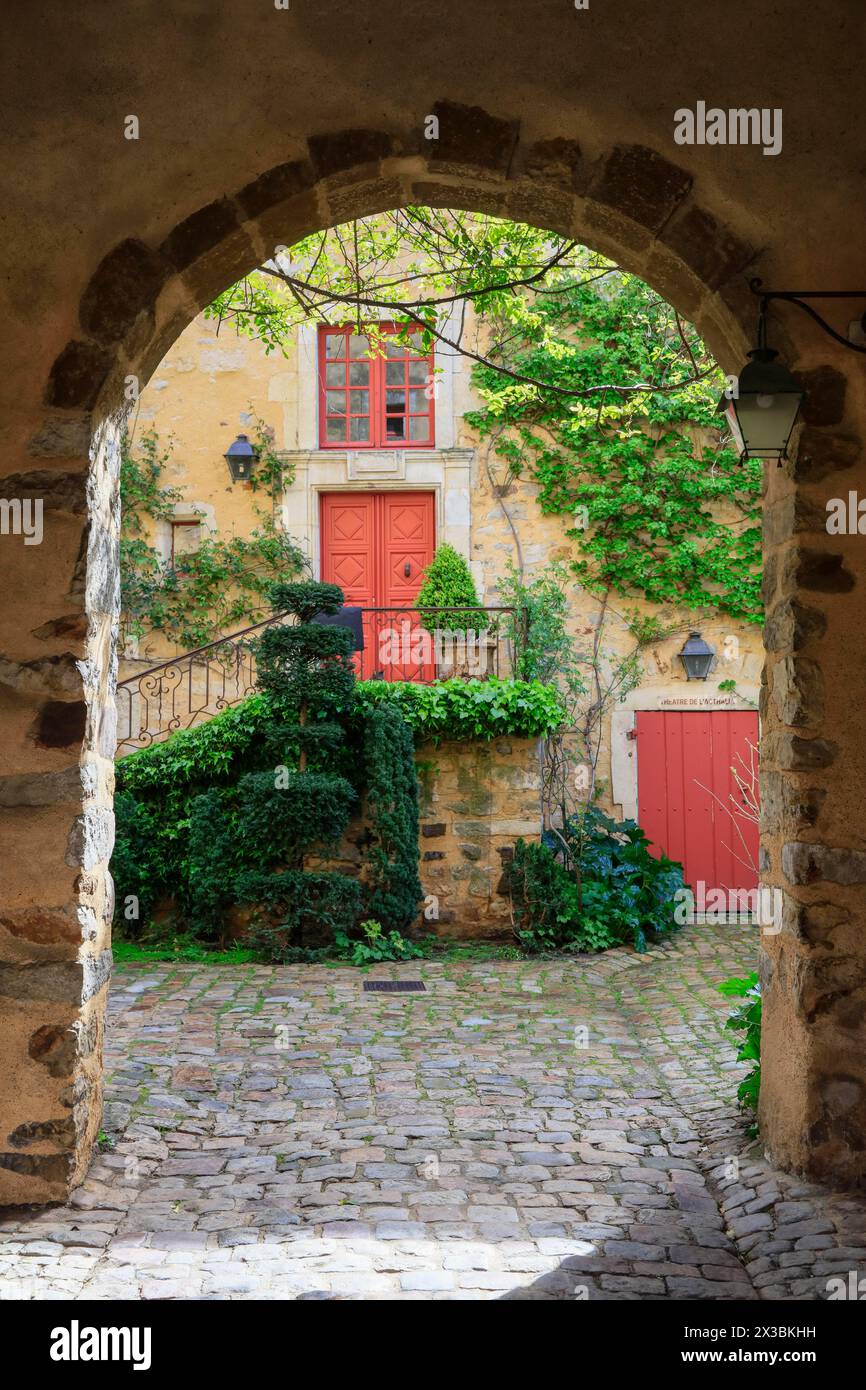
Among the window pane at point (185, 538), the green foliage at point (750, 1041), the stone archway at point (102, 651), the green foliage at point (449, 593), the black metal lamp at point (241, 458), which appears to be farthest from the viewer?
the window pane at point (185, 538)

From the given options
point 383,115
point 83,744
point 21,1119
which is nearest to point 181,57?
point 383,115

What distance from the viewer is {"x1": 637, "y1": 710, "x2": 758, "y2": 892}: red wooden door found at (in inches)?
386

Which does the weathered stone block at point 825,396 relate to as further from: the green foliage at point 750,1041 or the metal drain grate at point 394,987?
the metal drain grate at point 394,987

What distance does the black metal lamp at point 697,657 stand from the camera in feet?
32.1

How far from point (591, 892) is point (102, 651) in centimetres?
550

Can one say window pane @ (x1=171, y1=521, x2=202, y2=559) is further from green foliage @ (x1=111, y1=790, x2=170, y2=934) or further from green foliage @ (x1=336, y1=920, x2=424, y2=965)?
green foliage @ (x1=336, y1=920, x2=424, y2=965)

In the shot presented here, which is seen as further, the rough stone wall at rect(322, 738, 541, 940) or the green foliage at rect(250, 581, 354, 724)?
the rough stone wall at rect(322, 738, 541, 940)

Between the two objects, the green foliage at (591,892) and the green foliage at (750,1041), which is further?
the green foliage at (591,892)

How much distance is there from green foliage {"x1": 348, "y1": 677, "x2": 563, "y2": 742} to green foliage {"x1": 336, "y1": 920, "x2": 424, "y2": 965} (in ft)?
4.62

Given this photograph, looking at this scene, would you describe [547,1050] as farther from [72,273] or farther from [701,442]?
[701,442]

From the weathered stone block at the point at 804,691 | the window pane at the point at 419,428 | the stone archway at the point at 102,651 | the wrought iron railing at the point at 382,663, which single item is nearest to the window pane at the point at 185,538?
the wrought iron railing at the point at 382,663

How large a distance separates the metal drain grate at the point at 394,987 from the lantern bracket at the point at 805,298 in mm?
4424

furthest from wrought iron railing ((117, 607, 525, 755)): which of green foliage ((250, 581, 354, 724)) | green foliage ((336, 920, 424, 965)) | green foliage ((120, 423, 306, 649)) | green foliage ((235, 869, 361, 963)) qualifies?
green foliage ((336, 920, 424, 965))

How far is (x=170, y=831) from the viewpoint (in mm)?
8008
